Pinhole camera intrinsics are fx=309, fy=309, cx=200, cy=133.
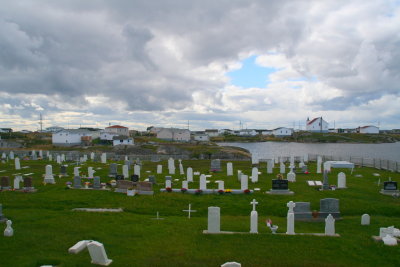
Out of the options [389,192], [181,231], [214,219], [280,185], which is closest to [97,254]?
[181,231]

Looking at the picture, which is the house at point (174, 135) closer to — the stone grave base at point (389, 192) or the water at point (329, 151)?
the water at point (329, 151)

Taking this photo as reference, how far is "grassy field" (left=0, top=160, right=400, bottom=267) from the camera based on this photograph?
860 centimetres

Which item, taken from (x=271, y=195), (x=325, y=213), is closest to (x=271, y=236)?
(x=325, y=213)

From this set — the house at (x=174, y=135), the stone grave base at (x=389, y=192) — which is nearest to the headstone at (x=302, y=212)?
the stone grave base at (x=389, y=192)

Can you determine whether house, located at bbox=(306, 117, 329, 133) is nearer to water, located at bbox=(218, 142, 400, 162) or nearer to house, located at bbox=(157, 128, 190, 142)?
water, located at bbox=(218, 142, 400, 162)

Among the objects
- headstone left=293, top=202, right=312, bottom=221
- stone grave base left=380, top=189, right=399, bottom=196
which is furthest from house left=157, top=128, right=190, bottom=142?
headstone left=293, top=202, right=312, bottom=221

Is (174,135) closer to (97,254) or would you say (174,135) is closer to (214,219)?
(214,219)

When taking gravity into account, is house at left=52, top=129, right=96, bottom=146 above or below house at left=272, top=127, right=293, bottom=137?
below

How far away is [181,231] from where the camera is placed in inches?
440

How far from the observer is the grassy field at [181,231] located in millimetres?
8602

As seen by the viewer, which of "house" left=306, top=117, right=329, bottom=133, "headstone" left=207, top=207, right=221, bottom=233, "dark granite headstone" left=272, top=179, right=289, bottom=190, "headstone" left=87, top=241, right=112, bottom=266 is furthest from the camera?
"house" left=306, top=117, right=329, bottom=133

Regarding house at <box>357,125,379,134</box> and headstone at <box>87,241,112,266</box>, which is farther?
house at <box>357,125,379,134</box>

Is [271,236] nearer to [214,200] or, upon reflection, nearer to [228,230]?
[228,230]

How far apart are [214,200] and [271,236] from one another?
21.8ft
